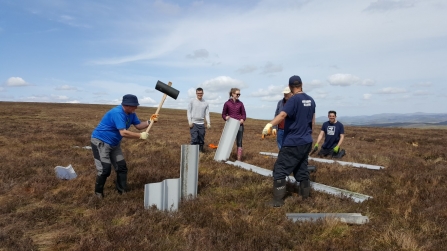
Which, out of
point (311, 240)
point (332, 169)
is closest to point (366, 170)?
point (332, 169)

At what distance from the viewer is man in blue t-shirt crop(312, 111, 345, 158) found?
10.2 metres

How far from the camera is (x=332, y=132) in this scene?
1057 centimetres

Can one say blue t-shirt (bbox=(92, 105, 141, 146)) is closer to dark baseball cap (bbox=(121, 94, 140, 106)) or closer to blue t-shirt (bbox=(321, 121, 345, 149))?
dark baseball cap (bbox=(121, 94, 140, 106))

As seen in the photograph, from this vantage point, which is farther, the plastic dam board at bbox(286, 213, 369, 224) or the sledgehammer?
the sledgehammer

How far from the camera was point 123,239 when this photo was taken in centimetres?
390

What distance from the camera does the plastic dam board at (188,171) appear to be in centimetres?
549

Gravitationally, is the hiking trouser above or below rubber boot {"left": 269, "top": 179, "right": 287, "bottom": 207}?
above

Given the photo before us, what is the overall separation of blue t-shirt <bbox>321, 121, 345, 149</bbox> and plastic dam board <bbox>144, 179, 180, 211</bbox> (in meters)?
6.71

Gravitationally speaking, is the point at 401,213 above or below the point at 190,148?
below

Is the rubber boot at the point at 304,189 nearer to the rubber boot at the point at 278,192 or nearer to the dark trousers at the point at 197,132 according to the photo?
the rubber boot at the point at 278,192

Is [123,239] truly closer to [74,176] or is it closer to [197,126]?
[74,176]

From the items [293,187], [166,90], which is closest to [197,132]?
[166,90]

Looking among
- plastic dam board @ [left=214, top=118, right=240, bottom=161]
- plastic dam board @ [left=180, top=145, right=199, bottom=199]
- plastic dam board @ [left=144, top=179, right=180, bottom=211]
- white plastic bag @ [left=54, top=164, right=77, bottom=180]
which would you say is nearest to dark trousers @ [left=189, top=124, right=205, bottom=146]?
plastic dam board @ [left=214, top=118, right=240, bottom=161]

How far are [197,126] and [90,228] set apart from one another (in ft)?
18.2
